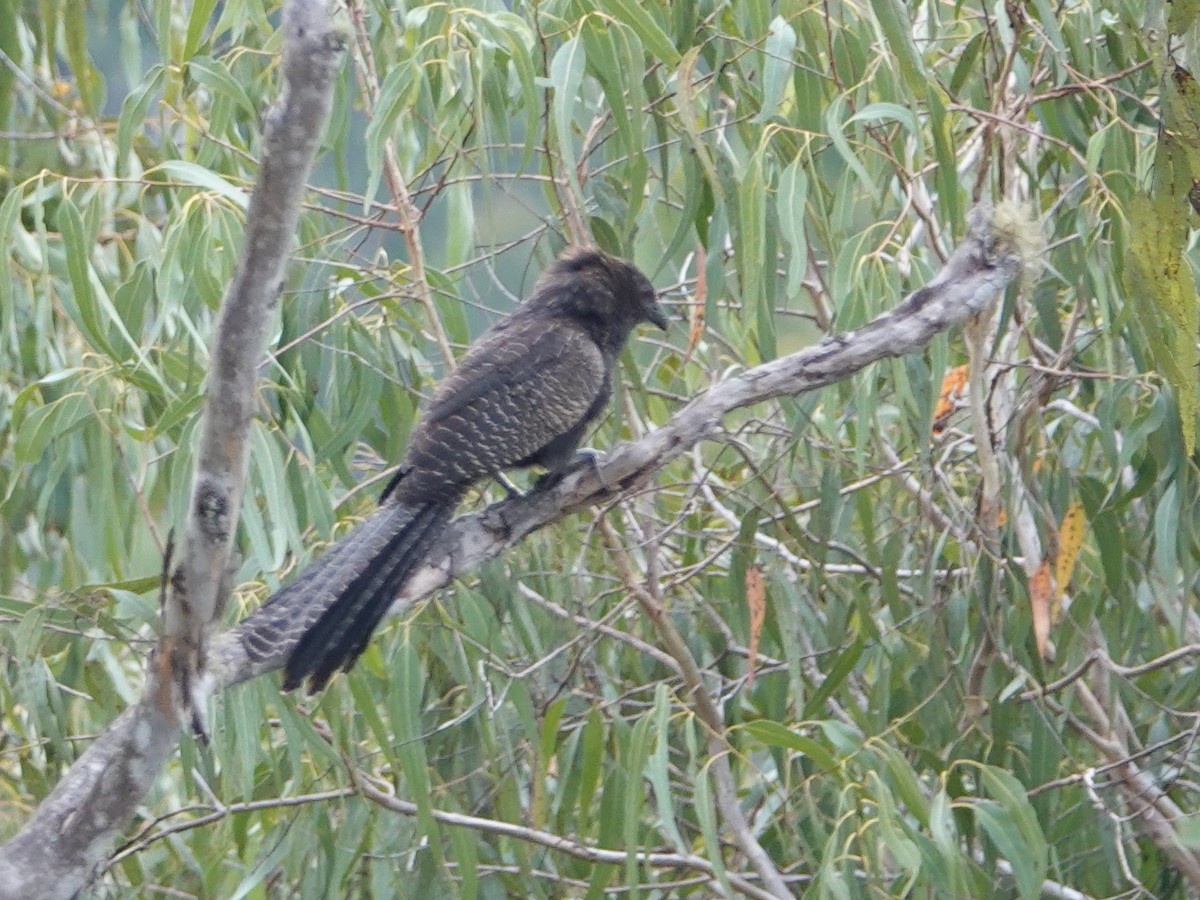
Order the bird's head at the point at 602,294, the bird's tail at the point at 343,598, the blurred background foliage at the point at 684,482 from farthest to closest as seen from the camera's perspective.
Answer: the bird's head at the point at 602,294 < the blurred background foliage at the point at 684,482 < the bird's tail at the point at 343,598

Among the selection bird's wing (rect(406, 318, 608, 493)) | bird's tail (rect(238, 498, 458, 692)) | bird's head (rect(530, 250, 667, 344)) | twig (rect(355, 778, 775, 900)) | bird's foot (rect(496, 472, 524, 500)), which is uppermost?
bird's head (rect(530, 250, 667, 344))

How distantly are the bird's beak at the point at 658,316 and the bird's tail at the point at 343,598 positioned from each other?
772 mm

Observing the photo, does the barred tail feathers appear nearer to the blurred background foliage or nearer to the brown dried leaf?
the blurred background foliage

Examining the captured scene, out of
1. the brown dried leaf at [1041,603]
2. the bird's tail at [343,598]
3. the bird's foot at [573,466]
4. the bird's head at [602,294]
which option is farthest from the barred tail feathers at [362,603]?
the brown dried leaf at [1041,603]

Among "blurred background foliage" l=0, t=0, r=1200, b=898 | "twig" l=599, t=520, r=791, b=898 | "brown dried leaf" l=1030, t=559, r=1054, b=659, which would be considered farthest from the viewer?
"twig" l=599, t=520, r=791, b=898

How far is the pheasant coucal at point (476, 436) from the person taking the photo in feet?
7.82

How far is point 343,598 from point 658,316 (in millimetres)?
1169

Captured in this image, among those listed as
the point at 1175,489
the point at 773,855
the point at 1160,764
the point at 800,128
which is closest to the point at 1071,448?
the point at 1175,489

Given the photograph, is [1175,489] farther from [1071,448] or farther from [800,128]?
[800,128]

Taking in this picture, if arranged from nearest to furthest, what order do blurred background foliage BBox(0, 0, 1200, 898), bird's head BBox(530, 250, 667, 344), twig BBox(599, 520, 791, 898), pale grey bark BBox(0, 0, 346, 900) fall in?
pale grey bark BBox(0, 0, 346, 900) < blurred background foliage BBox(0, 0, 1200, 898) < twig BBox(599, 520, 791, 898) < bird's head BBox(530, 250, 667, 344)

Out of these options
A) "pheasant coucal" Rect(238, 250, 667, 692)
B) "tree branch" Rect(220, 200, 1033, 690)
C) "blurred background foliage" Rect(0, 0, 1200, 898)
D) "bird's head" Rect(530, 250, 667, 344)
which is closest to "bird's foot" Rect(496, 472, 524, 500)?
"pheasant coucal" Rect(238, 250, 667, 692)

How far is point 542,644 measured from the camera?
10.4 feet

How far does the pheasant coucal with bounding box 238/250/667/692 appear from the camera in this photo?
2383 mm

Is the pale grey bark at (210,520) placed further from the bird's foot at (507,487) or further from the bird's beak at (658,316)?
the bird's beak at (658,316)
